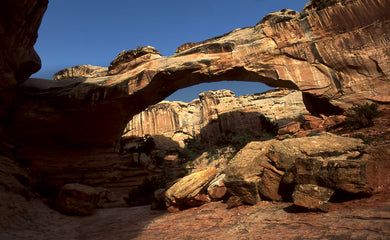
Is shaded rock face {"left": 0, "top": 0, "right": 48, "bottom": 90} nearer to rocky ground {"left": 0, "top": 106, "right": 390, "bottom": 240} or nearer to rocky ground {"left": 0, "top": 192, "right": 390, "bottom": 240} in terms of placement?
rocky ground {"left": 0, "top": 106, "right": 390, "bottom": 240}

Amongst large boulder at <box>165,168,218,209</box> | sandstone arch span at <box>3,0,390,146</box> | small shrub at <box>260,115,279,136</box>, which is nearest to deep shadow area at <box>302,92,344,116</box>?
sandstone arch span at <box>3,0,390,146</box>

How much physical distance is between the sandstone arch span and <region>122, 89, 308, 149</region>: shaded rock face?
9.89 metres

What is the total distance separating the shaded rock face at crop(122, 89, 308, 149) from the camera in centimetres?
2145

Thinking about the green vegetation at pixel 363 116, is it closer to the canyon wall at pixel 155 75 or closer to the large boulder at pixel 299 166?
the canyon wall at pixel 155 75

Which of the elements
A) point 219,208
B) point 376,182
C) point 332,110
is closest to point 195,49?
point 332,110

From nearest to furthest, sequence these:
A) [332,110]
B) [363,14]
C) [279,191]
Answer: [279,191]
[363,14]
[332,110]

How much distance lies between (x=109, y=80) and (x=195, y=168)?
26.4 ft

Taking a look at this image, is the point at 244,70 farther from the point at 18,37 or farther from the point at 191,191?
the point at 18,37

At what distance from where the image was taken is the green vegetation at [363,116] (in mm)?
8289

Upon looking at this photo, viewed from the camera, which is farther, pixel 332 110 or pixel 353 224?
pixel 332 110

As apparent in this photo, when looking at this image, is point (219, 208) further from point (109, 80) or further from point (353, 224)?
point (109, 80)

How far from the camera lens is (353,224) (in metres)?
2.93

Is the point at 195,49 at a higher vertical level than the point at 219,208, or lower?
higher

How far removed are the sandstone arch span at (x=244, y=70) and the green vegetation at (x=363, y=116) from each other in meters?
0.81
